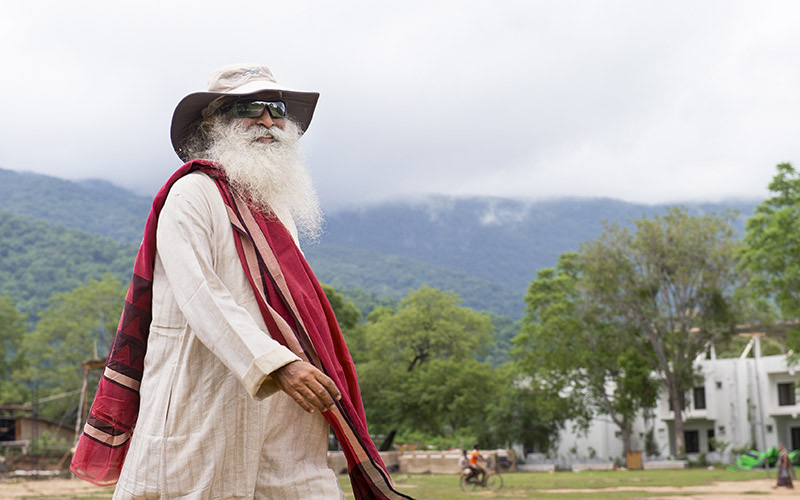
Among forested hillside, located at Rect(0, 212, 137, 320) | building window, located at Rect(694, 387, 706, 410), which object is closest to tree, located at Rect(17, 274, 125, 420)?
building window, located at Rect(694, 387, 706, 410)

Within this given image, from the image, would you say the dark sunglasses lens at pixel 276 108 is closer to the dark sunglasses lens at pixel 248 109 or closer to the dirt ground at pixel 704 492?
the dark sunglasses lens at pixel 248 109

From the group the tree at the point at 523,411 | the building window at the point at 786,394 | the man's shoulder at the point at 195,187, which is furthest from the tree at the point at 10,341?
the man's shoulder at the point at 195,187

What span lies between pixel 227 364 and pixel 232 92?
933mm

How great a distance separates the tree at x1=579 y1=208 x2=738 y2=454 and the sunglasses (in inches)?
1468

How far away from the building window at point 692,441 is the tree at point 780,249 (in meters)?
22.0

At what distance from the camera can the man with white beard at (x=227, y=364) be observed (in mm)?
2223

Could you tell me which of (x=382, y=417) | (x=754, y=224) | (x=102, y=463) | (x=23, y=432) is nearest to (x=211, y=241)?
(x=102, y=463)

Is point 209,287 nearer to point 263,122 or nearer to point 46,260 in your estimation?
point 263,122

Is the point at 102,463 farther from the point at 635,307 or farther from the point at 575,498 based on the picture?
the point at 635,307

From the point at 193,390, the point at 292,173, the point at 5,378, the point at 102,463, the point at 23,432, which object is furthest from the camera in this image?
the point at 5,378

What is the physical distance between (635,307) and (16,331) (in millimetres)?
45804

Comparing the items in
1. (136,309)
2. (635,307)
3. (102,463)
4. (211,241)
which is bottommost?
(102,463)

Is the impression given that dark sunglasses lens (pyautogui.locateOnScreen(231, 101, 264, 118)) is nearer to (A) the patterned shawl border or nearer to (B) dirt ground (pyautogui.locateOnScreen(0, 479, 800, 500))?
(A) the patterned shawl border

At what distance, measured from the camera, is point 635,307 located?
3941 centimetres
